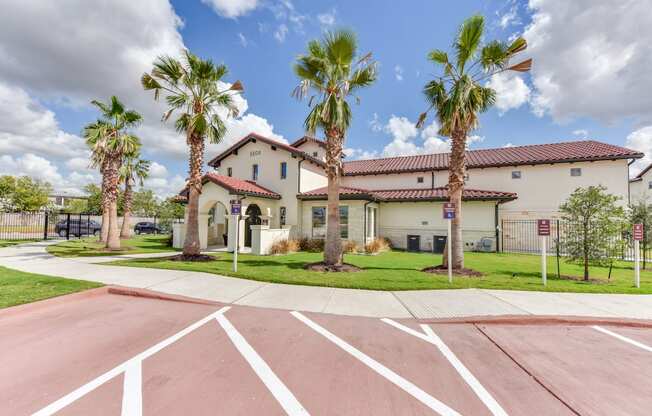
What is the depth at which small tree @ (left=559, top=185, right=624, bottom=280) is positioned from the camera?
9.10 metres

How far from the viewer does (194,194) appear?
13125mm

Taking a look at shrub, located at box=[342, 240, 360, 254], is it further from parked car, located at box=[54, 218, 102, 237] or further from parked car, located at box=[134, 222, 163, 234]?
parked car, located at box=[134, 222, 163, 234]

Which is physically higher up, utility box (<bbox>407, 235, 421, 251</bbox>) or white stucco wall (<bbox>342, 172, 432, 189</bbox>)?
white stucco wall (<bbox>342, 172, 432, 189</bbox>)

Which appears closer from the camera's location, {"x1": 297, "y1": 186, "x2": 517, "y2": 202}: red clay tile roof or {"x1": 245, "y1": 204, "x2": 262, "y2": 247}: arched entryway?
{"x1": 297, "y1": 186, "x2": 517, "y2": 202}: red clay tile roof

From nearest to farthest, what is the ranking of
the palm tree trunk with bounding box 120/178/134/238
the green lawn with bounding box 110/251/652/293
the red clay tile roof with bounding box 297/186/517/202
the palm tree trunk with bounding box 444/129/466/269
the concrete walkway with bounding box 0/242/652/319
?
the concrete walkway with bounding box 0/242/652/319, the green lawn with bounding box 110/251/652/293, the palm tree trunk with bounding box 444/129/466/269, the red clay tile roof with bounding box 297/186/517/202, the palm tree trunk with bounding box 120/178/134/238

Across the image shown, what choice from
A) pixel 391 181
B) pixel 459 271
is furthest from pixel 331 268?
pixel 391 181

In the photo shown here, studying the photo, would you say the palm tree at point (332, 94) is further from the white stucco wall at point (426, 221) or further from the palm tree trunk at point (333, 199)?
the white stucco wall at point (426, 221)

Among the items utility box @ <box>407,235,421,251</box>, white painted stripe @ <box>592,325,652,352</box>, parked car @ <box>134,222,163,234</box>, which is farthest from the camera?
parked car @ <box>134,222,163,234</box>

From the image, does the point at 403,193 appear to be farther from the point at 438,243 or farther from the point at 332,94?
the point at 332,94

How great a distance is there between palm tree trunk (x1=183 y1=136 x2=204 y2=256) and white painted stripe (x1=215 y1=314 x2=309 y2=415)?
8878 millimetres

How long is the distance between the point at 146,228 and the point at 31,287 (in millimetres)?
32746

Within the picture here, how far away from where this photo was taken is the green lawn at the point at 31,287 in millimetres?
6141

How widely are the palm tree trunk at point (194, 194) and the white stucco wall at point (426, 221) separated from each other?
13.0m

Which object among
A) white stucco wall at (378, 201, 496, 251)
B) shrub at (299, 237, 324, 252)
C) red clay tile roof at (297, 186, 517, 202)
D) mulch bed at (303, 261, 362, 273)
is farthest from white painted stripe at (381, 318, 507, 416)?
white stucco wall at (378, 201, 496, 251)
